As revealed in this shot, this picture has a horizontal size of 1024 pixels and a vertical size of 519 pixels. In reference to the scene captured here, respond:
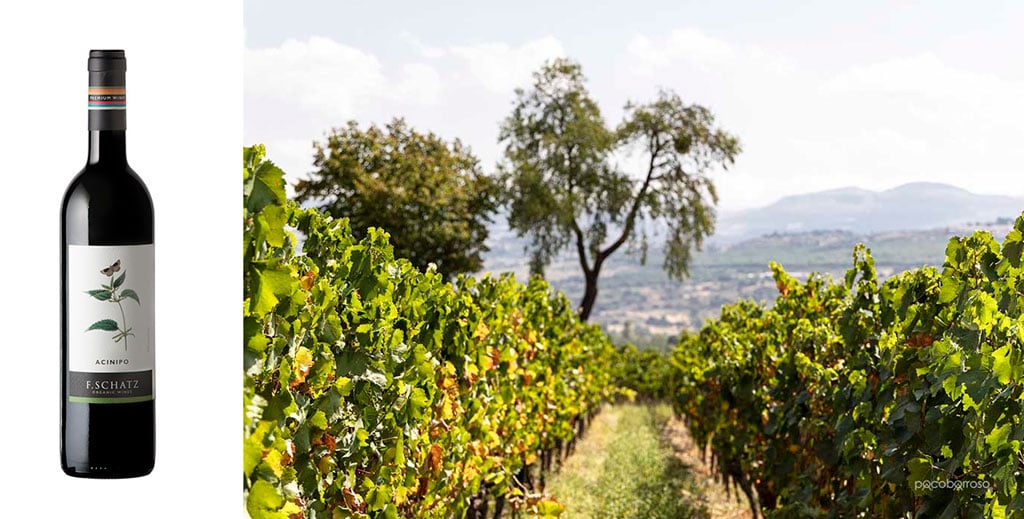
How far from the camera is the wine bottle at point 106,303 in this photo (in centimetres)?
129

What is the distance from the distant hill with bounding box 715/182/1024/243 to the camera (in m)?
65.5

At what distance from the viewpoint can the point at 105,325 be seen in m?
1.29

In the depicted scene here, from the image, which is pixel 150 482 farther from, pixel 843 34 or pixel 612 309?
pixel 843 34

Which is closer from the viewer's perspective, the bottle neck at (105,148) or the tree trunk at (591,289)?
the bottle neck at (105,148)

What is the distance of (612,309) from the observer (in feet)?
170

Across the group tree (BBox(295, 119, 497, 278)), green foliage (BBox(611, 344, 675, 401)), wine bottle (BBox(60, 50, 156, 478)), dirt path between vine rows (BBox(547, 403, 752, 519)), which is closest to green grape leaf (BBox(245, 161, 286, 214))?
wine bottle (BBox(60, 50, 156, 478))

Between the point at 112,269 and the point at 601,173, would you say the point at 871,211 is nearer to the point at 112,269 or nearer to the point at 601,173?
the point at 601,173

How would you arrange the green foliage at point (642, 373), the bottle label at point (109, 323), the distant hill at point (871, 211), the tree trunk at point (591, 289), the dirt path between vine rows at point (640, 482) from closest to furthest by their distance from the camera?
the bottle label at point (109, 323), the dirt path between vine rows at point (640, 482), the green foliage at point (642, 373), the tree trunk at point (591, 289), the distant hill at point (871, 211)

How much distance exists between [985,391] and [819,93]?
70.6 m

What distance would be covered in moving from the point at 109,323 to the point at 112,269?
71 mm

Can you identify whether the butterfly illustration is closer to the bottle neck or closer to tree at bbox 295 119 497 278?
the bottle neck

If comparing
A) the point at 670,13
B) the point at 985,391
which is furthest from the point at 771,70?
the point at 985,391

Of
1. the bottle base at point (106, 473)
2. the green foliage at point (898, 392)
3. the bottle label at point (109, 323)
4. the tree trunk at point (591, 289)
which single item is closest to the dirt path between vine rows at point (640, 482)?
the green foliage at point (898, 392)

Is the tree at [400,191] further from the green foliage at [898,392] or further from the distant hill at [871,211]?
the distant hill at [871,211]
